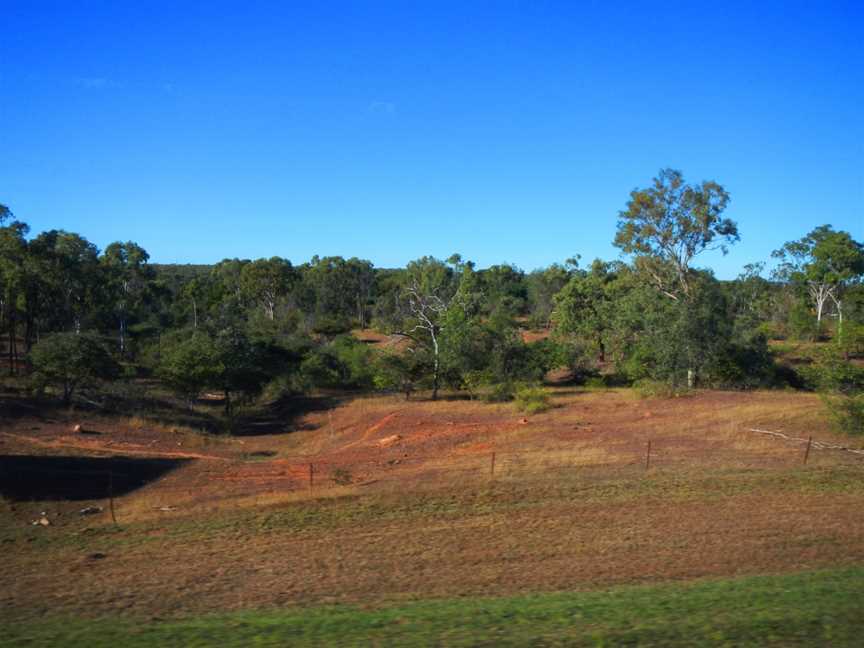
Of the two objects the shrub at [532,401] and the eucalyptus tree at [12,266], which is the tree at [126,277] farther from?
the shrub at [532,401]

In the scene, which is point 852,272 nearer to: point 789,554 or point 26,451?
point 789,554

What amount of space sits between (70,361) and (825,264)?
5938 cm

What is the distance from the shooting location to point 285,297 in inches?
3447

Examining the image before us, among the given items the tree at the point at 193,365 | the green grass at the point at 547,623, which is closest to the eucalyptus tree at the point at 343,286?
the tree at the point at 193,365

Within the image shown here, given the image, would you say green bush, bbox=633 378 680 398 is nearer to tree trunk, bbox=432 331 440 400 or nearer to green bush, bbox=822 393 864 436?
green bush, bbox=822 393 864 436

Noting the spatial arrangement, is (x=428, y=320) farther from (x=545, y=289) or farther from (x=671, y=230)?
(x=545, y=289)

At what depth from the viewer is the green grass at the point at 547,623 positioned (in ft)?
24.4

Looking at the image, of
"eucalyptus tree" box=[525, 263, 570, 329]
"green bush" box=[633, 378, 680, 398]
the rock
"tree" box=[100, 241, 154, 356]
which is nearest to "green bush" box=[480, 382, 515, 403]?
"green bush" box=[633, 378, 680, 398]

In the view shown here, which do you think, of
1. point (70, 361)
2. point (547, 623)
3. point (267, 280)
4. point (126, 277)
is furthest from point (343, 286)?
point (547, 623)

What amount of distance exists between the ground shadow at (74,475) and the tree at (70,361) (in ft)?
38.3

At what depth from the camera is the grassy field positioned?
27.6 feet

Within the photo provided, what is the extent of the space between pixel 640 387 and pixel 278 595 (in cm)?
3141

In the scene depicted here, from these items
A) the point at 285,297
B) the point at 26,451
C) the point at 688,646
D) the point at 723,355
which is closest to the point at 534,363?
the point at 723,355

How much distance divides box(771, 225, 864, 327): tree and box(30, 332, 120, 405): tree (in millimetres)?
55186
